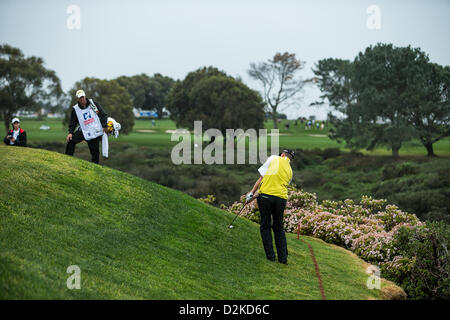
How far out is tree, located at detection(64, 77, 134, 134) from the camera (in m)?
69.0

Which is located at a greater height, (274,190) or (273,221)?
(274,190)

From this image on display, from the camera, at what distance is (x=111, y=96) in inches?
2751

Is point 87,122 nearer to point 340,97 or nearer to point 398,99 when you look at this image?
point 398,99

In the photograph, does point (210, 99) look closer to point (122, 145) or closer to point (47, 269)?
point (122, 145)

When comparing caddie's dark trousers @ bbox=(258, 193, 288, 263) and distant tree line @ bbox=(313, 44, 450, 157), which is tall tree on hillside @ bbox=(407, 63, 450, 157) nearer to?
distant tree line @ bbox=(313, 44, 450, 157)

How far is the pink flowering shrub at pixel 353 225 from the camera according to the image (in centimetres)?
1482

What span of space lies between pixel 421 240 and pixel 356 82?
50956mm

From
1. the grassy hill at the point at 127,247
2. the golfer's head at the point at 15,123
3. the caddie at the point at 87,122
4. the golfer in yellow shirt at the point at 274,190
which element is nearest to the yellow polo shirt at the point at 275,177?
the golfer in yellow shirt at the point at 274,190

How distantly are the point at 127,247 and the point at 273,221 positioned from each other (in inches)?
132

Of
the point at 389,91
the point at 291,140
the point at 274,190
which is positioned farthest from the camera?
the point at 291,140

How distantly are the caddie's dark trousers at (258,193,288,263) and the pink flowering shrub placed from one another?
4.07 meters

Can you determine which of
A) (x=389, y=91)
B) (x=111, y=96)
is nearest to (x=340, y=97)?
(x=389, y=91)

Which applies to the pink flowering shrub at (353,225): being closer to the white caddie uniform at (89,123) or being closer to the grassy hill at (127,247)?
the grassy hill at (127,247)

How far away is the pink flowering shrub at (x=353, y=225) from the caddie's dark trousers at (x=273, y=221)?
4.07m
